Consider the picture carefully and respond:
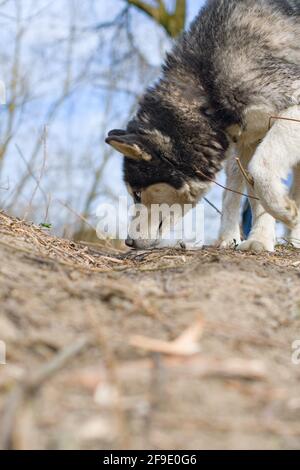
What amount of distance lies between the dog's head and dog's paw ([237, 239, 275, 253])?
0.48m

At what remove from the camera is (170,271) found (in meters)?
2.88

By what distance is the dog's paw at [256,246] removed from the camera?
426cm

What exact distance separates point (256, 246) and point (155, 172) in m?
0.87

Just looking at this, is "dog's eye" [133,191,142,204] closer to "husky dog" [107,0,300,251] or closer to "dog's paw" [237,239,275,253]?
"husky dog" [107,0,300,251]

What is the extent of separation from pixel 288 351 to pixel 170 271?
989mm

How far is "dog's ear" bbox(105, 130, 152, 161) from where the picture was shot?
13.4ft

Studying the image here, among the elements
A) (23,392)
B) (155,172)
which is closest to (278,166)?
(155,172)

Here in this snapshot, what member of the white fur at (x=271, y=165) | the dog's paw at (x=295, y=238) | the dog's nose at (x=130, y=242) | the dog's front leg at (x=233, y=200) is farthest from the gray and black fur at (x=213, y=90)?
the dog's paw at (x=295, y=238)

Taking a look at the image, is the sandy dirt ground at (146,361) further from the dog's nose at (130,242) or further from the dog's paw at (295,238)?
the dog's paw at (295,238)

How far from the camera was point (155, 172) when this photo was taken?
4227 mm

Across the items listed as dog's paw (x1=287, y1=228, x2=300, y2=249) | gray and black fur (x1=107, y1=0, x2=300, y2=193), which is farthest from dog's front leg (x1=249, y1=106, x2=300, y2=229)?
dog's paw (x1=287, y1=228, x2=300, y2=249)

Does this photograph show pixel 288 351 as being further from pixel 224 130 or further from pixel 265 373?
pixel 224 130

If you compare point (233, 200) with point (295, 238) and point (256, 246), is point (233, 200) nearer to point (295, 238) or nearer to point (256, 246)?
point (295, 238)

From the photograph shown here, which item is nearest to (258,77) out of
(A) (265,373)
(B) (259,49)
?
(B) (259,49)
